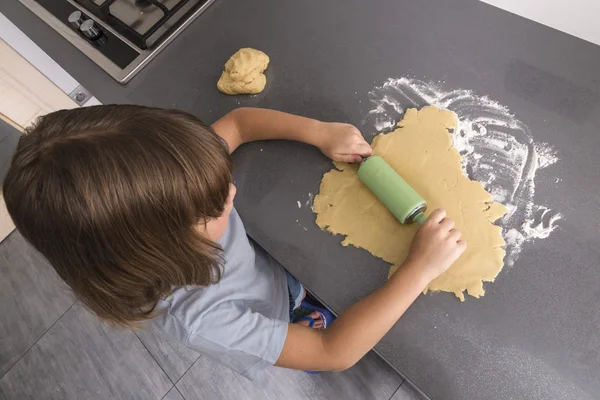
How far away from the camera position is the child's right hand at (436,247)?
66 centimetres

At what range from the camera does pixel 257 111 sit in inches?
33.2

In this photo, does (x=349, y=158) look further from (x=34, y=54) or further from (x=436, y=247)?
(x=34, y=54)

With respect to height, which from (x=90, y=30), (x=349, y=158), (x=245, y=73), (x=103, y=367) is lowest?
(x=103, y=367)

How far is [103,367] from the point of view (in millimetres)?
1444

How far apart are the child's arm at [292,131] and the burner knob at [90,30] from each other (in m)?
0.46

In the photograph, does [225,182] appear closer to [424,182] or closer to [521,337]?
[424,182]

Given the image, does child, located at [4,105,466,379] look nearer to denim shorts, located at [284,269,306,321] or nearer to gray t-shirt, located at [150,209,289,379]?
gray t-shirt, located at [150,209,289,379]

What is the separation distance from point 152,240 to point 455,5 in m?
0.81

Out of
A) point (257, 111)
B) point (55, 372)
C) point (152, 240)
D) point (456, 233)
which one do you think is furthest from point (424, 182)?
point (55, 372)

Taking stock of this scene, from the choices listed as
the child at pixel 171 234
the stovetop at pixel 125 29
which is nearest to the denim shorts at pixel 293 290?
the child at pixel 171 234

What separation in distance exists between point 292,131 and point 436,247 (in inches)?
14.5

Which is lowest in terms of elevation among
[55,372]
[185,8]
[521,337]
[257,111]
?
[55,372]

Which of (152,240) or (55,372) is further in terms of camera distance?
(55,372)

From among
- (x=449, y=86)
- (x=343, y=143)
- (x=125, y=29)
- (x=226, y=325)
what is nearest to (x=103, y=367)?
(x=226, y=325)
